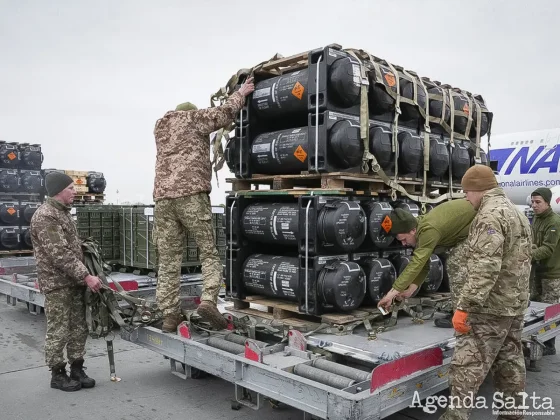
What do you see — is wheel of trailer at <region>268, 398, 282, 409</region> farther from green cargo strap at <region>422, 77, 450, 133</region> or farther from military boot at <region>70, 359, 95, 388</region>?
green cargo strap at <region>422, 77, 450, 133</region>

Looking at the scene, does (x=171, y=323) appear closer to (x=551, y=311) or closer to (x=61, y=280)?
(x=61, y=280)

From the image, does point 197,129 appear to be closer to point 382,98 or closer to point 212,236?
point 212,236

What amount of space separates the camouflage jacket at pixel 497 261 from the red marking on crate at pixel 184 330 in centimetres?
239

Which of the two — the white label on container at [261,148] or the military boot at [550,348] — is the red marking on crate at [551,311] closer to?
the military boot at [550,348]

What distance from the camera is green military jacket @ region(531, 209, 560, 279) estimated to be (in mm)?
6426

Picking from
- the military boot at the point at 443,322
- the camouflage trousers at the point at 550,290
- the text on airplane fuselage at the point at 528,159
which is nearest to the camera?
the military boot at the point at 443,322

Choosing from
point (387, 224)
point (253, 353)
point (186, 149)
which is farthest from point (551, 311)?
point (186, 149)

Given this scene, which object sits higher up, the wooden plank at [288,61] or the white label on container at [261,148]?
the wooden plank at [288,61]

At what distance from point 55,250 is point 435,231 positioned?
3.48 m

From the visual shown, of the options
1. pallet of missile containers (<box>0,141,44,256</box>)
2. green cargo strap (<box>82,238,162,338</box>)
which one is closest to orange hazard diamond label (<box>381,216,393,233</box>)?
green cargo strap (<box>82,238,162,338</box>)

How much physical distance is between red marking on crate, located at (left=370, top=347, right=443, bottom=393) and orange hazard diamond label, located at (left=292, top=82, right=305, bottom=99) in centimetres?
260

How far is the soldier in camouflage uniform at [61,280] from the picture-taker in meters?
4.84

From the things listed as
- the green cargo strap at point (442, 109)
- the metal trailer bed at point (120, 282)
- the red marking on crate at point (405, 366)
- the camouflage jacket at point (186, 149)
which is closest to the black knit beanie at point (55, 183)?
the camouflage jacket at point (186, 149)

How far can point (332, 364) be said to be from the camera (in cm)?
386
